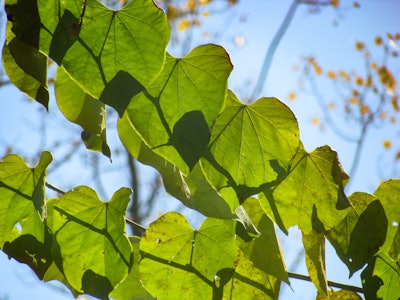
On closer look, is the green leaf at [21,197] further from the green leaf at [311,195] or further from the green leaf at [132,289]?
the green leaf at [311,195]

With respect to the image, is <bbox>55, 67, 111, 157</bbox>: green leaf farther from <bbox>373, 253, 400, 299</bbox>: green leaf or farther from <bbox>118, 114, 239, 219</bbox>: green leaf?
<bbox>373, 253, 400, 299</bbox>: green leaf

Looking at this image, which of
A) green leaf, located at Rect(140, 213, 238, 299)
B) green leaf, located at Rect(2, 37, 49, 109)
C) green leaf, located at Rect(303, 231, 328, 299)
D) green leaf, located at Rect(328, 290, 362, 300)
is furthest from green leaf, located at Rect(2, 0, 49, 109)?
green leaf, located at Rect(328, 290, 362, 300)

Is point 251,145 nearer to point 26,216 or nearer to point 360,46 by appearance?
point 26,216

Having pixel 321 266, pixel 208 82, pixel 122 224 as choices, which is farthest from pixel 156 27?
pixel 321 266

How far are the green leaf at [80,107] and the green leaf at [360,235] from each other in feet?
1.01

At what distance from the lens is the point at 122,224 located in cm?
60

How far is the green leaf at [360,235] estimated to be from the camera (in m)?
0.65

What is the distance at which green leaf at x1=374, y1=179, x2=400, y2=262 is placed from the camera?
714 millimetres

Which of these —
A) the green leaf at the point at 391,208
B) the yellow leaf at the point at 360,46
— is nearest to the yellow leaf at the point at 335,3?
the yellow leaf at the point at 360,46

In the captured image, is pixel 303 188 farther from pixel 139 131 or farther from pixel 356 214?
pixel 139 131

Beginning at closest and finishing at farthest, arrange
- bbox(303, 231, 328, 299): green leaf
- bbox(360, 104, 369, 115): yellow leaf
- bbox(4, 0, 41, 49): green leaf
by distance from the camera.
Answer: bbox(4, 0, 41, 49): green leaf
bbox(303, 231, 328, 299): green leaf
bbox(360, 104, 369, 115): yellow leaf

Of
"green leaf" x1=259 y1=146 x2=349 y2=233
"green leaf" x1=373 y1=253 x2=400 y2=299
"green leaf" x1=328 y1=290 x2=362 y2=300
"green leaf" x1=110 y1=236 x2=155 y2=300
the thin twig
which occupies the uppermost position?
"green leaf" x1=259 y1=146 x2=349 y2=233

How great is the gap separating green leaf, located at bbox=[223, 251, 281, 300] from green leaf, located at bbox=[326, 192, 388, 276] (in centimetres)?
9

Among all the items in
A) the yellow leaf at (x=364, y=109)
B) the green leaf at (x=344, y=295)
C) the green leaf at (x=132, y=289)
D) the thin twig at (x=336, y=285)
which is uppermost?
the yellow leaf at (x=364, y=109)
